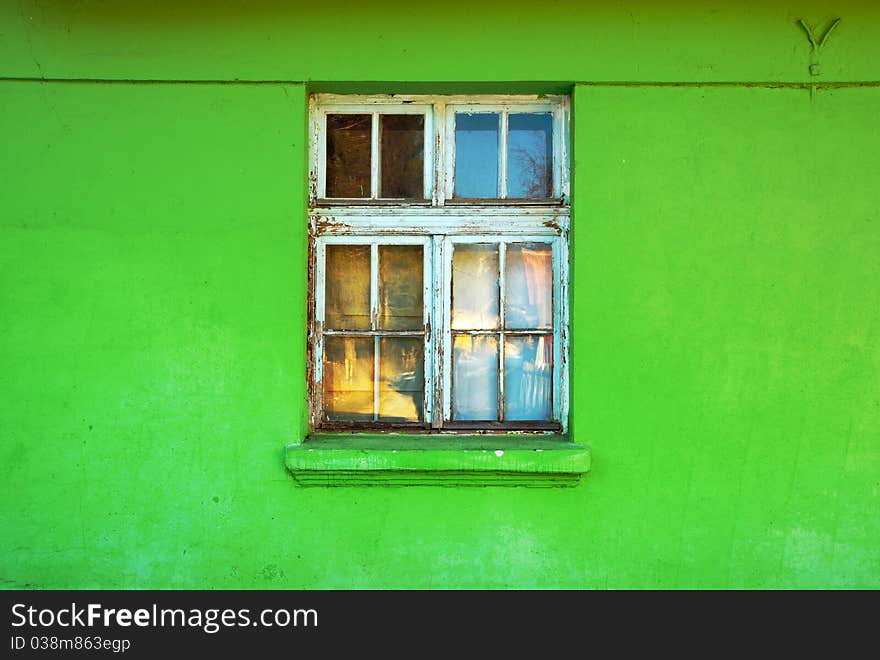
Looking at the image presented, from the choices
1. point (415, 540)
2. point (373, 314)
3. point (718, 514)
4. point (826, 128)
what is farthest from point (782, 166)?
point (415, 540)

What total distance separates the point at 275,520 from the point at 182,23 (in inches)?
84.8

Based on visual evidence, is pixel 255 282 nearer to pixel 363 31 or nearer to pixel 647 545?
pixel 363 31

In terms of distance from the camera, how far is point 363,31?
3664 mm

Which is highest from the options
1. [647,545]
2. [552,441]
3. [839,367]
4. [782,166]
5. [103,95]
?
[103,95]

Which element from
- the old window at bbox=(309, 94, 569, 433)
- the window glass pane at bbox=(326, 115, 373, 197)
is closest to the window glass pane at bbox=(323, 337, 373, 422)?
the old window at bbox=(309, 94, 569, 433)

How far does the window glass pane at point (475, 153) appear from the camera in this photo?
3.84m

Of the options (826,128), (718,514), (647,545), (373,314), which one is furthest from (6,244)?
(826,128)

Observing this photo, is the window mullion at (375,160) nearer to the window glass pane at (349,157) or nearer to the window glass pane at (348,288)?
the window glass pane at (349,157)

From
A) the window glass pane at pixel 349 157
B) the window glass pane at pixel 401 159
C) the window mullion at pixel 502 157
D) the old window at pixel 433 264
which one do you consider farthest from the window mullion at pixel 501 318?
the window glass pane at pixel 349 157

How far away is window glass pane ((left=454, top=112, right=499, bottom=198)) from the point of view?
384 cm

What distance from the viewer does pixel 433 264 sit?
380 cm

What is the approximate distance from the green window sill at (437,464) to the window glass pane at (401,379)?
231 mm

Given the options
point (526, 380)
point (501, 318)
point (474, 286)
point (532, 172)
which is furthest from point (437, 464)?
point (532, 172)

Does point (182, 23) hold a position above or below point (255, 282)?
above
